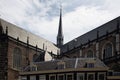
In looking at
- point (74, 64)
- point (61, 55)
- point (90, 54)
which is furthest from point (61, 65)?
point (61, 55)

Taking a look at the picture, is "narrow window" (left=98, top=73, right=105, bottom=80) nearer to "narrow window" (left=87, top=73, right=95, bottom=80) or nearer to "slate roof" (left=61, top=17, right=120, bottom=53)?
"narrow window" (left=87, top=73, right=95, bottom=80)

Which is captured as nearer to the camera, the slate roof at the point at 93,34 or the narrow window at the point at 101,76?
the narrow window at the point at 101,76

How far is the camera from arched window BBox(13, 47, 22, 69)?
52.7 m

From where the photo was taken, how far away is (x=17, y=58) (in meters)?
53.6

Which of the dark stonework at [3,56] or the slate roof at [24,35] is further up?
the slate roof at [24,35]

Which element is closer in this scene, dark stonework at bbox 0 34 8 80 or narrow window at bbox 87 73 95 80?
narrow window at bbox 87 73 95 80

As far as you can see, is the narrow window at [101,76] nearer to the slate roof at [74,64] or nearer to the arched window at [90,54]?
the slate roof at [74,64]

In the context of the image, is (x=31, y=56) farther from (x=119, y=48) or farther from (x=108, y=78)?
(x=108, y=78)

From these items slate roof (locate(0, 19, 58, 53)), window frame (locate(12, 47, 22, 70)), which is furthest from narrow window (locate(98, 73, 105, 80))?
slate roof (locate(0, 19, 58, 53))

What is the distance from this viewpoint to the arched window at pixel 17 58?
2073 inches

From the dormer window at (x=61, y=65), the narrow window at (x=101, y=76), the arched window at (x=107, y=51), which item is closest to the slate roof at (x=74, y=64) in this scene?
the dormer window at (x=61, y=65)

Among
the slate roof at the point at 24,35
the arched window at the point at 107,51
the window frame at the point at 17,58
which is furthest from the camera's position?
the slate roof at the point at 24,35

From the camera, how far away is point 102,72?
3756 cm

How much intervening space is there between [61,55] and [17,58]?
39.4 ft
